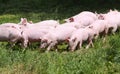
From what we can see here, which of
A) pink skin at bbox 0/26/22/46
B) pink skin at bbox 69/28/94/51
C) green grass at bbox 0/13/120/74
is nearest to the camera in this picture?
green grass at bbox 0/13/120/74

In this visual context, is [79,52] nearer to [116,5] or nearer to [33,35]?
[33,35]

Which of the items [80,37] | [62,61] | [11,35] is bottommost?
[62,61]

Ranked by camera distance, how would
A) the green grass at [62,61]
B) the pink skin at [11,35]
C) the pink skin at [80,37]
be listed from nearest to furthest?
1. the green grass at [62,61]
2. the pink skin at [80,37]
3. the pink skin at [11,35]

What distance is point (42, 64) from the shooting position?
823 centimetres

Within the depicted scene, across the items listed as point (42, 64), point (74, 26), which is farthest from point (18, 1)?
point (42, 64)

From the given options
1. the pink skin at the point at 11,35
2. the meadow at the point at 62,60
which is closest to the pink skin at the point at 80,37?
the meadow at the point at 62,60

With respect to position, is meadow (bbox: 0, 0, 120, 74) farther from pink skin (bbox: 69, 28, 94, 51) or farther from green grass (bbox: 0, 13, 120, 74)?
pink skin (bbox: 69, 28, 94, 51)

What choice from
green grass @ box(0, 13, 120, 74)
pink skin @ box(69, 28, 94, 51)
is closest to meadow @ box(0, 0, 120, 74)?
green grass @ box(0, 13, 120, 74)

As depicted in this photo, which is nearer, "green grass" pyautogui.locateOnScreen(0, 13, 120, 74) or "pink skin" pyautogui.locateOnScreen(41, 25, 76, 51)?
"green grass" pyautogui.locateOnScreen(0, 13, 120, 74)

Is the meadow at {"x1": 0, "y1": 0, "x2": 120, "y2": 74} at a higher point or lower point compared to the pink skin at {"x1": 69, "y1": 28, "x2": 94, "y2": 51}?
lower

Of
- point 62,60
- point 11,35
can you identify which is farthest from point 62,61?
point 11,35

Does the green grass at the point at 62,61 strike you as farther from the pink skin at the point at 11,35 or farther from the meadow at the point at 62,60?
the pink skin at the point at 11,35

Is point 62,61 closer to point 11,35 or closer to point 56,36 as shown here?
point 56,36

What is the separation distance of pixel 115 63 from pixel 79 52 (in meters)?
1.73
